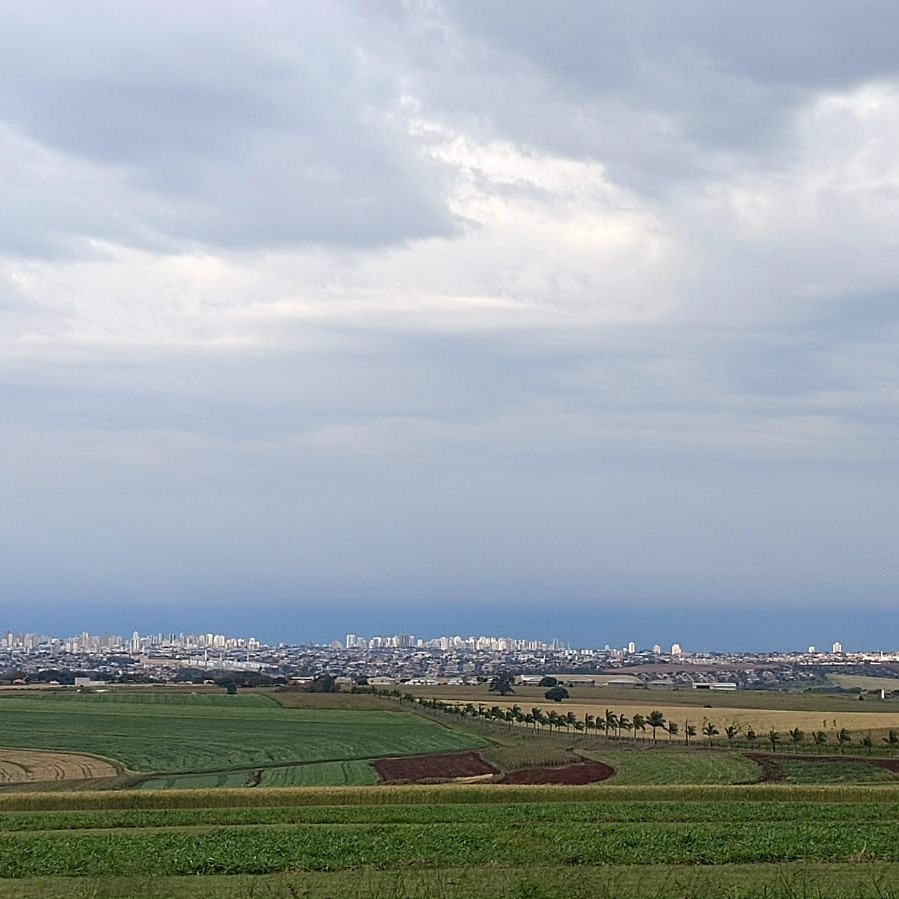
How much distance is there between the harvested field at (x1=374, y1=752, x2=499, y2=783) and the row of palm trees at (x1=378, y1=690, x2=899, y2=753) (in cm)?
2080

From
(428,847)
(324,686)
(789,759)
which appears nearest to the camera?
(428,847)

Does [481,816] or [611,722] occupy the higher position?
[481,816]

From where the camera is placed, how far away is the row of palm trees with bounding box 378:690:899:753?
7554 centimetres

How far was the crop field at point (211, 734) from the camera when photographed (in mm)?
67750

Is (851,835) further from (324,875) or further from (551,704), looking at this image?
(551,704)

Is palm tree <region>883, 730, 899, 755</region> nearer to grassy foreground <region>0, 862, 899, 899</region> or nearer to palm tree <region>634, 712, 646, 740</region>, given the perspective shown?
palm tree <region>634, 712, 646, 740</region>

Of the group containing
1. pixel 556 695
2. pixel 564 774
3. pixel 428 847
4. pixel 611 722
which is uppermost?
pixel 428 847

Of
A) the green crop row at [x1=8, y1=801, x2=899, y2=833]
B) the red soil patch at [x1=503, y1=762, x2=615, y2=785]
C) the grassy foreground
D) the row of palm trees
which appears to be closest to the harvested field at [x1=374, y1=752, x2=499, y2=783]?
the red soil patch at [x1=503, y1=762, x2=615, y2=785]

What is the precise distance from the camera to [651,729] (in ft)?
317

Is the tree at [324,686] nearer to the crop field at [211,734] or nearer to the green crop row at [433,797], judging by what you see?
the crop field at [211,734]

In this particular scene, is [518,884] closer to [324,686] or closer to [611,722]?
[611,722]

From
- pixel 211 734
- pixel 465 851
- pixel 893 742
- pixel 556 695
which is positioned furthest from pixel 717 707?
pixel 465 851

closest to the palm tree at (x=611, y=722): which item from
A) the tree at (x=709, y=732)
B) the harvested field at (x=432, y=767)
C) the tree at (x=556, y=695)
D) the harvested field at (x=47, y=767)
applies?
the tree at (x=709, y=732)

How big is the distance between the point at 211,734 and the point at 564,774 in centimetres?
3910
